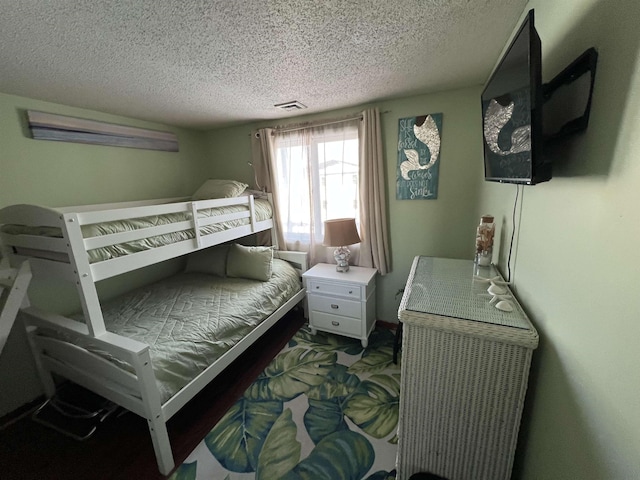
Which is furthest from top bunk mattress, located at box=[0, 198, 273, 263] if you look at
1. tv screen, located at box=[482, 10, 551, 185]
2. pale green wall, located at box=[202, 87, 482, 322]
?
tv screen, located at box=[482, 10, 551, 185]

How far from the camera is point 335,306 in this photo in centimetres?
233

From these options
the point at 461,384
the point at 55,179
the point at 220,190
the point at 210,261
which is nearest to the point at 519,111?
the point at 461,384

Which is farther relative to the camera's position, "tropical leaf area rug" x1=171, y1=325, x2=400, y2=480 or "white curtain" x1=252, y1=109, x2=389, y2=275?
"white curtain" x1=252, y1=109, x2=389, y2=275

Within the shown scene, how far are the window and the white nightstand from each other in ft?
1.81

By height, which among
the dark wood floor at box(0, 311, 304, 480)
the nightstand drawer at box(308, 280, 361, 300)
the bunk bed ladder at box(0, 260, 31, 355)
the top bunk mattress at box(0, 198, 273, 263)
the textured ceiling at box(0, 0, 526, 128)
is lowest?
the dark wood floor at box(0, 311, 304, 480)

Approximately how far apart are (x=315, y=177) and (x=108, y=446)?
2.51 meters

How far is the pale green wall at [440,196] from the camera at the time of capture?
2037mm

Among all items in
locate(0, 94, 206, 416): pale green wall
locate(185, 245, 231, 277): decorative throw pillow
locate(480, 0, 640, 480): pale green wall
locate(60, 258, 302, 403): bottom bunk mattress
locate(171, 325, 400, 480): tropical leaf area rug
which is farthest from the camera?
locate(185, 245, 231, 277): decorative throw pillow

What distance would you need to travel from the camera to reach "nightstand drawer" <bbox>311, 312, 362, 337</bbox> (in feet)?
7.48

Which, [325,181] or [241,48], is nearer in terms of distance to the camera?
[241,48]

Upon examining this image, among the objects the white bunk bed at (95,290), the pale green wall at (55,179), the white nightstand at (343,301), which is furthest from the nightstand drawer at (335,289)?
the pale green wall at (55,179)

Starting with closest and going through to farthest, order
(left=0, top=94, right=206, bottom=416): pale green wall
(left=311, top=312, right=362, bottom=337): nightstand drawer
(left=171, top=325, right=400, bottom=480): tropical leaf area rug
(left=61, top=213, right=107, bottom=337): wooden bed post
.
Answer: (left=61, top=213, right=107, bottom=337): wooden bed post → (left=171, top=325, right=400, bottom=480): tropical leaf area rug → (left=0, top=94, right=206, bottom=416): pale green wall → (left=311, top=312, right=362, bottom=337): nightstand drawer

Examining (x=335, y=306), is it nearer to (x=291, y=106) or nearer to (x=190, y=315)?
(x=190, y=315)

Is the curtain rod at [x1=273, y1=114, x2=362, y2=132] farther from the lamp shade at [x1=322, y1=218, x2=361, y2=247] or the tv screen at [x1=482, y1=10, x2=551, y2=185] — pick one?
the tv screen at [x1=482, y1=10, x2=551, y2=185]
